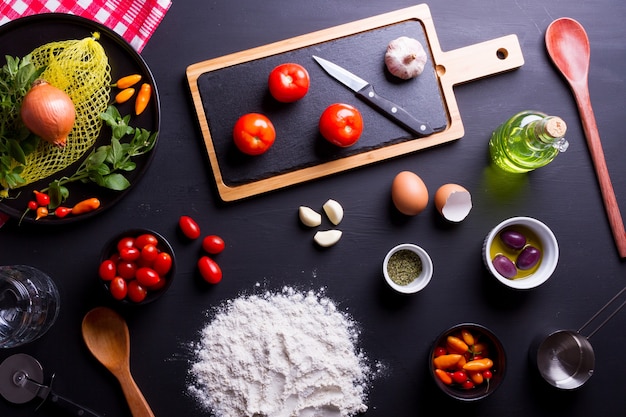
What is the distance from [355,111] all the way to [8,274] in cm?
107

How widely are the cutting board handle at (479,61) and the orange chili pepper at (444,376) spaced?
846 millimetres

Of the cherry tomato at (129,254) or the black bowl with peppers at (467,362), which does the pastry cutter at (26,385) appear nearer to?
the cherry tomato at (129,254)

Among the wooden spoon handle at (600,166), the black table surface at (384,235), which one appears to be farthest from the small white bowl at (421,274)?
the wooden spoon handle at (600,166)

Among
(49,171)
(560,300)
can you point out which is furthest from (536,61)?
(49,171)

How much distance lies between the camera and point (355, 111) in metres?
1.69

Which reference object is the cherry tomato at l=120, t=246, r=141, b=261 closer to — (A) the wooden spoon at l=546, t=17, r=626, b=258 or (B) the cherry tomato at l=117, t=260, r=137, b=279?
(B) the cherry tomato at l=117, t=260, r=137, b=279

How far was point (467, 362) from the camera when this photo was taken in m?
1.69

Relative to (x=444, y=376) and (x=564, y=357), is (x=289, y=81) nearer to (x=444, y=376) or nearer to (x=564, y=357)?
(x=444, y=376)

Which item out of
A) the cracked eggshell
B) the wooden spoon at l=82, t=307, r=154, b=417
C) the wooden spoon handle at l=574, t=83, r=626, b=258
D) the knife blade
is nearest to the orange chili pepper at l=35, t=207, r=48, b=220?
the wooden spoon at l=82, t=307, r=154, b=417

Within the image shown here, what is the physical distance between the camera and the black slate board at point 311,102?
174 centimetres

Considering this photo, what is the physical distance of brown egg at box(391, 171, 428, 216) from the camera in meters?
1.70

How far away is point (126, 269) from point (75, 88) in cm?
54

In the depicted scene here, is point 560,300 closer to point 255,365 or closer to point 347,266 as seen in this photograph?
point 347,266

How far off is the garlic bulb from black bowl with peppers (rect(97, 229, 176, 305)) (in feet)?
2.72
